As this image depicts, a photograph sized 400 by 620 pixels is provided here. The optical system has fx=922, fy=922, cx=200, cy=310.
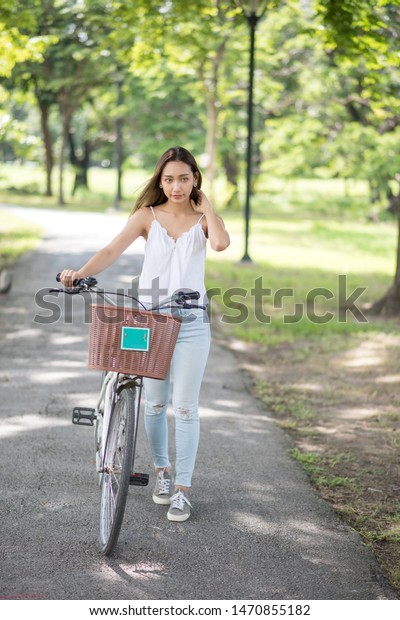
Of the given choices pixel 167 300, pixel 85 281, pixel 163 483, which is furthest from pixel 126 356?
pixel 163 483

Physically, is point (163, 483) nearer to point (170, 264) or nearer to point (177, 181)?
point (170, 264)

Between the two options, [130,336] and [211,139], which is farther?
[211,139]

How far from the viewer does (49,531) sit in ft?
15.1

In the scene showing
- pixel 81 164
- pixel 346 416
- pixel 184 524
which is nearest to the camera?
pixel 184 524

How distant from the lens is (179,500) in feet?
16.0

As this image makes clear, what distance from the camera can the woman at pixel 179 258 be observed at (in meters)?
4.70

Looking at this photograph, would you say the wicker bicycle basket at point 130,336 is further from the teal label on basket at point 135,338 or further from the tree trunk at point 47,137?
the tree trunk at point 47,137

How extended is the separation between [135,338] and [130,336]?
0.02 metres

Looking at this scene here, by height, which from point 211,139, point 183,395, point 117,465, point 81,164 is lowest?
point 117,465

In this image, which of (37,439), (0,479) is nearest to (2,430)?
(37,439)

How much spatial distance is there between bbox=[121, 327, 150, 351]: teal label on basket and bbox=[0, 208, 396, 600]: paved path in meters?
0.99

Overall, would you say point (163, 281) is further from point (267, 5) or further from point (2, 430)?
point (267, 5)

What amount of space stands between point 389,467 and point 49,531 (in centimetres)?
260
